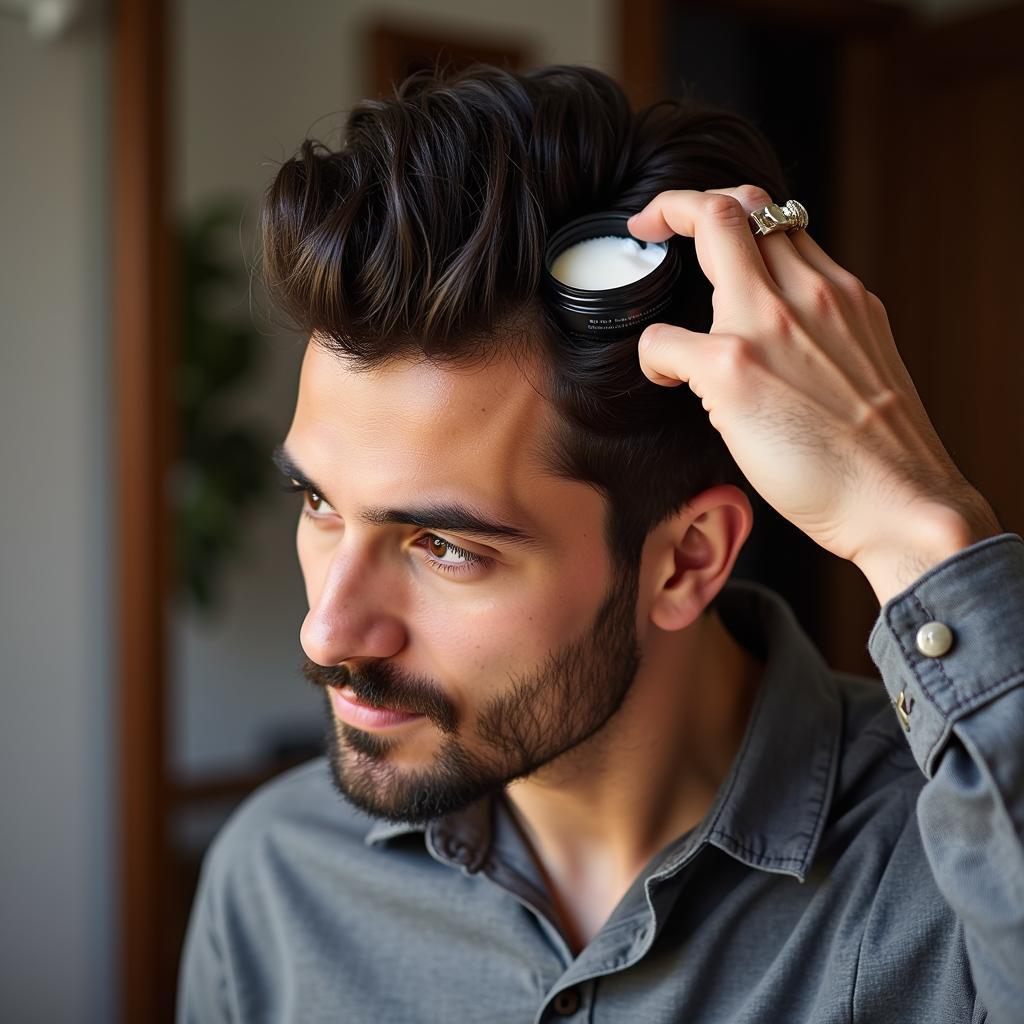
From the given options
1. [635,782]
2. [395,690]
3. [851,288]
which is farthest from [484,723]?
[851,288]

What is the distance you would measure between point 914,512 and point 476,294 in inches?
17.5

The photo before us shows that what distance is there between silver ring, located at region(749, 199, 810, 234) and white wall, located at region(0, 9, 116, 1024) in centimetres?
181

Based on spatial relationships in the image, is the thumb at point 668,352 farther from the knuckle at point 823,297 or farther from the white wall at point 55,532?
the white wall at point 55,532

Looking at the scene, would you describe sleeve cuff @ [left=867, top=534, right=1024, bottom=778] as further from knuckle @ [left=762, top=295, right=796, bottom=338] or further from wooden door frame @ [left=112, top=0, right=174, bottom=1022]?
wooden door frame @ [left=112, top=0, right=174, bottom=1022]

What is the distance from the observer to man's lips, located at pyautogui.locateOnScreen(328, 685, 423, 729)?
1120 mm

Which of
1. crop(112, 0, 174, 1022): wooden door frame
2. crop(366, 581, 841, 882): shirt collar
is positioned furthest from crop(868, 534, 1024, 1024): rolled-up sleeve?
crop(112, 0, 174, 1022): wooden door frame

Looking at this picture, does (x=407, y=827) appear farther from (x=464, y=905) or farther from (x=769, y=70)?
(x=769, y=70)

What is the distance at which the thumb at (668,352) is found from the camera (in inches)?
38.6

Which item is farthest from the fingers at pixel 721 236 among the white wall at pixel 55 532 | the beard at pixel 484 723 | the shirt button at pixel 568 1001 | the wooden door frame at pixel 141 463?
the white wall at pixel 55 532

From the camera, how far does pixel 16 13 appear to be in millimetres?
2307

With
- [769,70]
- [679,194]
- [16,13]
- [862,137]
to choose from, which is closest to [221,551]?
[16,13]

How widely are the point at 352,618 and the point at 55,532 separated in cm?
158

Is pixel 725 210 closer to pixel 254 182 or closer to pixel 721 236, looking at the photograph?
pixel 721 236

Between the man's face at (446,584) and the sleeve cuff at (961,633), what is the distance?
1.11 feet
